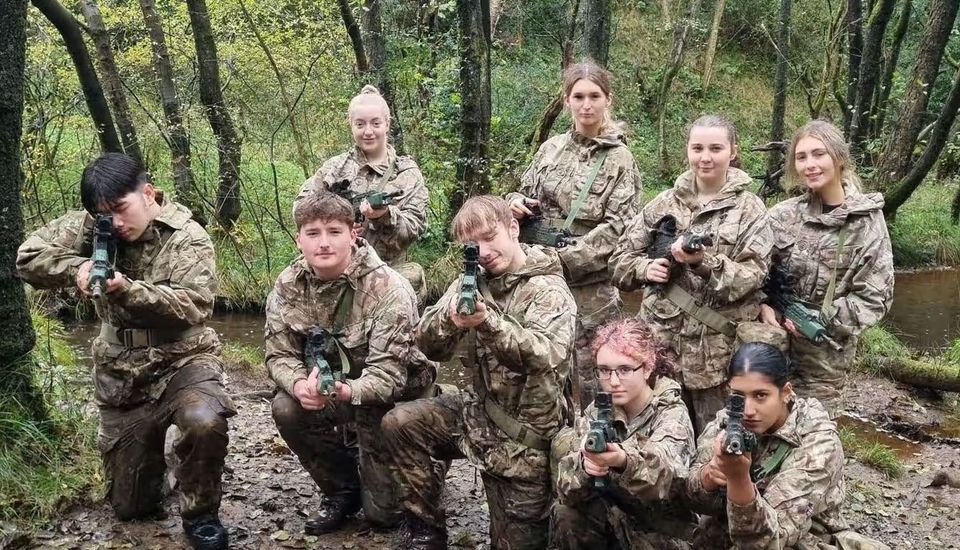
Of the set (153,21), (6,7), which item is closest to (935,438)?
(6,7)

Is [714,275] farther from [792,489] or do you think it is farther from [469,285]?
[469,285]

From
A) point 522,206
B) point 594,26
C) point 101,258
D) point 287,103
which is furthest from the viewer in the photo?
point 287,103

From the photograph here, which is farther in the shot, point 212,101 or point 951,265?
point 951,265

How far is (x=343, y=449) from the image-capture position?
15.8 ft

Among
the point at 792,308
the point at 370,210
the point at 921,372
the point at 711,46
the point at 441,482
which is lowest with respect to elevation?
the point at 921,372

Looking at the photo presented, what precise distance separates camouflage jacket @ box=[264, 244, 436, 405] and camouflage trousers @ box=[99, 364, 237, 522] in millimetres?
376

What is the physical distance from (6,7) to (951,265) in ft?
49.2

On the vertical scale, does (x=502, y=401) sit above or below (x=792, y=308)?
below

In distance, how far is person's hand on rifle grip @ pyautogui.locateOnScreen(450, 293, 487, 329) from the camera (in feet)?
12.0

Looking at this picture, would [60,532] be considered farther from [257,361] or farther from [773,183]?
[773,183]

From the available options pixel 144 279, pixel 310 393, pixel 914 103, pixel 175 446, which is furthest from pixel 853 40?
pixel 175 446

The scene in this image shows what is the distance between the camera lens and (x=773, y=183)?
583 cm

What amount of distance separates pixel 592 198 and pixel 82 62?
14.6 feet

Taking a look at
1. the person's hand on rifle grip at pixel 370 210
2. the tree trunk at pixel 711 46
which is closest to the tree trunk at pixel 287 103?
the person's hand on rifle grip at pixel 370 210
